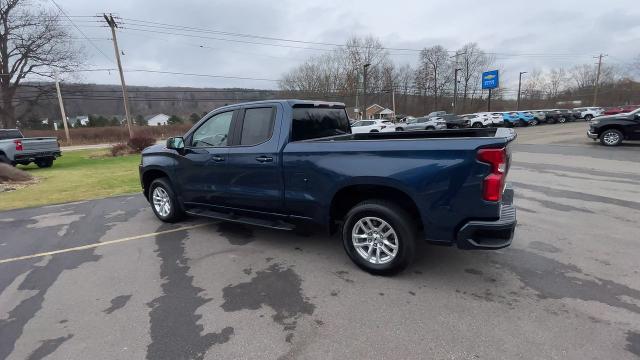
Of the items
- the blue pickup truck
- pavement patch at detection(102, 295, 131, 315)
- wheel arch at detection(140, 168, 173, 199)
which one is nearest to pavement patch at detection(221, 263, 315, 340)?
the blue pickup truck

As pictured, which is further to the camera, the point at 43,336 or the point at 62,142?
the point at 62,142

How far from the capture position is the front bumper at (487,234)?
10.4 ft

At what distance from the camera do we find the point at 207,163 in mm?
4957

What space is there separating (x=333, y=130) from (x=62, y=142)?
161ft

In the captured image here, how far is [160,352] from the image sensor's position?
2.66 m

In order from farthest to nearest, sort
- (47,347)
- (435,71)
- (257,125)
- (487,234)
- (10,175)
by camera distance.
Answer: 1. (435,71)
2. (10,175)
3. (257,125)
4. (487,234)
5. (47,347)

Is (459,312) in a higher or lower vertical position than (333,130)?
lower

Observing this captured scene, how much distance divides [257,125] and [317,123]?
0.79 metres

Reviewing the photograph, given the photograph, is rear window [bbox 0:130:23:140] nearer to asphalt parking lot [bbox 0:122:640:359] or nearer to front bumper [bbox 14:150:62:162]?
Answer: front bumper [bbox 14:150:62:162]

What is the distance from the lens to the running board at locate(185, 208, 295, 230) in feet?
14.3

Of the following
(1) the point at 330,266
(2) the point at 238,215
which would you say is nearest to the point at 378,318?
(1) the point at 330,266

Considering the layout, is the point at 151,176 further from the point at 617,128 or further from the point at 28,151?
the point at 617,128

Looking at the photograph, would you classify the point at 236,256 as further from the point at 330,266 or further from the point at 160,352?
the point at 160,352

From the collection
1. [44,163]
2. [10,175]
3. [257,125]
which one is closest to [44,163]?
[44,163]
